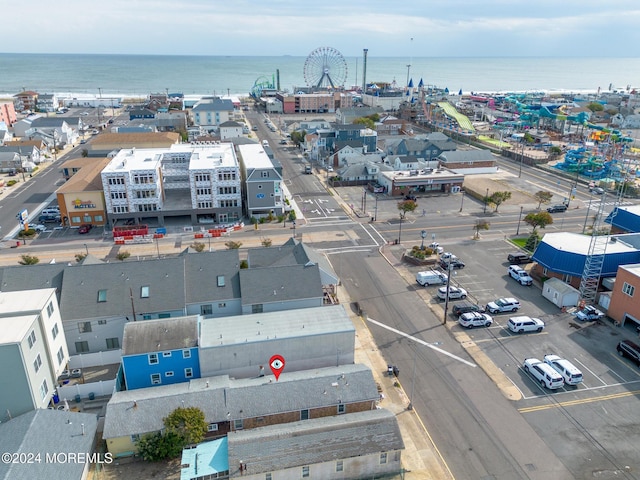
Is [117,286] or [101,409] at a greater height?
[117,286]

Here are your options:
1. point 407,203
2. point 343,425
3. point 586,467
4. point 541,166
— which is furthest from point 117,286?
point 541,166

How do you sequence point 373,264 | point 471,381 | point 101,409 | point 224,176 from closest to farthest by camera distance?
point 101,409, point 471,381, point 373,264, point 224,176

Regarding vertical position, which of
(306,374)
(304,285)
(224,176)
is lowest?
(306,374)

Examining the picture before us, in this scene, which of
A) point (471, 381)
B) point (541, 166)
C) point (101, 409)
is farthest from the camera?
→ point (541, 166)

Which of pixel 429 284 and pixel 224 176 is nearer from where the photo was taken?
pixel 429 284

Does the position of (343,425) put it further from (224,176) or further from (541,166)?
(541,166)

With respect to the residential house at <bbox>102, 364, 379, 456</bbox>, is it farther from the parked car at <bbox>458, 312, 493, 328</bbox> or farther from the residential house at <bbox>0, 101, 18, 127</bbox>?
the residential house at <bbox>0, 101, 18, 127</bbox>

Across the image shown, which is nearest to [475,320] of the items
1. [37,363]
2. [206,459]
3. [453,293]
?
[453,293]

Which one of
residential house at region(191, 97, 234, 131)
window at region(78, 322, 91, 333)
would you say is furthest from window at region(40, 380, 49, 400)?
residential house at region(191, 97, 234, 131)
